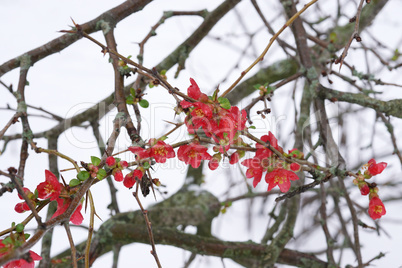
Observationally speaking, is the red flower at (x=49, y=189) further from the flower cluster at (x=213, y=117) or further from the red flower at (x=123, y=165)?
the flower cluster at (x=213, y=117)

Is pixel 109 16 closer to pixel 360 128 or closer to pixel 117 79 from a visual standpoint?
pixel 117 79

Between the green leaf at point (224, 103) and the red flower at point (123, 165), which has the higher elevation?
the green leaf at point (224, 103)

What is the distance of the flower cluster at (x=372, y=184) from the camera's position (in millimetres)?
629

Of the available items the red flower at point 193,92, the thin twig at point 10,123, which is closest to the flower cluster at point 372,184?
the red flower at point 193,92

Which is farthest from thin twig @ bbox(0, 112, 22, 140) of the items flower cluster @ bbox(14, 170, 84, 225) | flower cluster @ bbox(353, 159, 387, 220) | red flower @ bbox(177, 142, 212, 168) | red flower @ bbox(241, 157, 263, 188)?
flower cluster @ bbox(353, 159, 387, 220)

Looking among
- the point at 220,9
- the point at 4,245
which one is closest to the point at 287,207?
the point at 220,9

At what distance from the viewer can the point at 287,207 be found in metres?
1.23

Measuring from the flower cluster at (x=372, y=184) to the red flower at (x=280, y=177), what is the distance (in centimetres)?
10

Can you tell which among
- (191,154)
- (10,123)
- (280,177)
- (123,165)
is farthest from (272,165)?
(10,123)

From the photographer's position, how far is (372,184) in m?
0.64

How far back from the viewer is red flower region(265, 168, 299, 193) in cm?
69

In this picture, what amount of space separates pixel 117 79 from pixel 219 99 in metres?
0.25

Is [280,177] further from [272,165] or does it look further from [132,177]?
→ [132,177]

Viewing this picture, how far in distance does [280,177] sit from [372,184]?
0.46 feet
